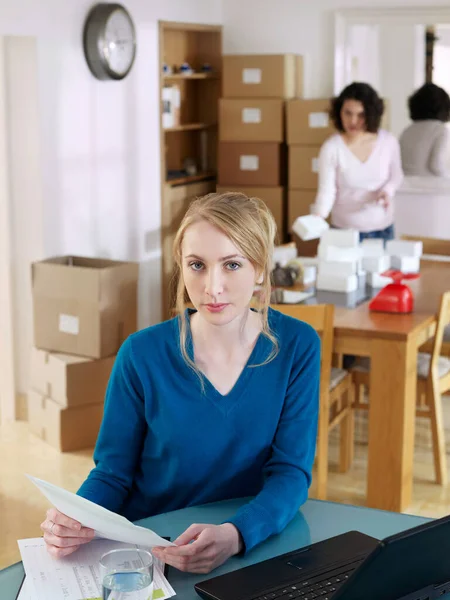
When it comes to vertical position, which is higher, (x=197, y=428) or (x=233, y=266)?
(x=233, y=266)

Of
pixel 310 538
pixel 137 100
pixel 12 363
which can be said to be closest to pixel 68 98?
pixel 137 100

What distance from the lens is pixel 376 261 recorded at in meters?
3.96

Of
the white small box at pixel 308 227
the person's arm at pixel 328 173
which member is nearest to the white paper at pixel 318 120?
the person's arm at pixel 328 173

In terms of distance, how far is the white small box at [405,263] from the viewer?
4098 millimetres

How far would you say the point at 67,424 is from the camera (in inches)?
157

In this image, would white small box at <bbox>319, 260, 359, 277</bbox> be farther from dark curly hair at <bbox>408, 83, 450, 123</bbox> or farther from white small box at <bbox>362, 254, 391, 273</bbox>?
dark curly hair at <bbox>408, 83, 450, 123</bbox>

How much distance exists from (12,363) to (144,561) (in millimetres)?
3313

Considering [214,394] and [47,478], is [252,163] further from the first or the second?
[214,394]

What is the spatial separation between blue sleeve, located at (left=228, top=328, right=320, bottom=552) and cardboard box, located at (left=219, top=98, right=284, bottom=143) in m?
4.12

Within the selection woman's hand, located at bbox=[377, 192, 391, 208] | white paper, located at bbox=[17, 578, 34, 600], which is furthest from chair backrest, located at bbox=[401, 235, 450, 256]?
white paper, located at bbox=[17, 578, 34, 600]

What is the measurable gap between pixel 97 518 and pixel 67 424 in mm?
2725

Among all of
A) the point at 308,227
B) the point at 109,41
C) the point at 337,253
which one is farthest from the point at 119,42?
the point at 337,253

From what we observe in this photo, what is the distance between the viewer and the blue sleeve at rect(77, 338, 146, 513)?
65.6 inches

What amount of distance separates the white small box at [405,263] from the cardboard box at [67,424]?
144 cm
